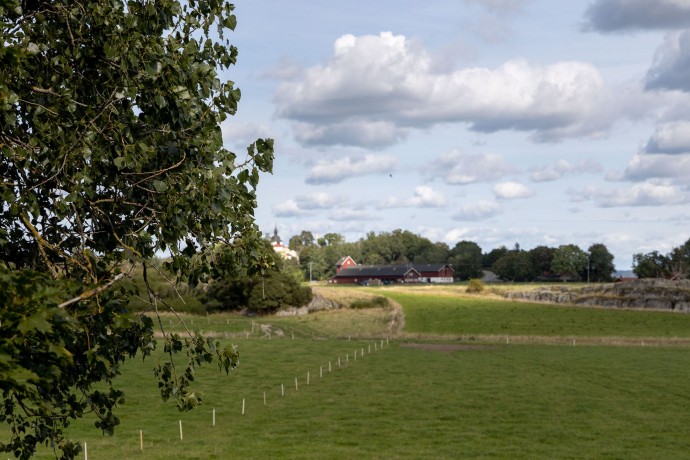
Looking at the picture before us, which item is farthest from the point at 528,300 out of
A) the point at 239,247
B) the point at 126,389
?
the point at 239,247

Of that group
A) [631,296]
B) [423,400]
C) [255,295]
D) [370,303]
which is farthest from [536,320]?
[423,400]

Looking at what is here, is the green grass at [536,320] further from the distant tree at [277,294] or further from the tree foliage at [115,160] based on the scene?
the tree foliage at [115,160]

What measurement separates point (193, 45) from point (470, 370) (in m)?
64.5

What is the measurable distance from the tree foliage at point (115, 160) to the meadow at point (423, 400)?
89.8 feet

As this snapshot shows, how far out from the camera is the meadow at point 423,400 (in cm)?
4241

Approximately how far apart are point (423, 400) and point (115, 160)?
160 ft

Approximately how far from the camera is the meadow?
139ft

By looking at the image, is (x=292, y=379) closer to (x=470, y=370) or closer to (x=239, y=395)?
(x=239, y=395)

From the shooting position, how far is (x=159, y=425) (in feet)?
159

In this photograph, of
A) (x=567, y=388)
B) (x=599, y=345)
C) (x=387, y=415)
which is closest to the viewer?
(x=387, y=415)

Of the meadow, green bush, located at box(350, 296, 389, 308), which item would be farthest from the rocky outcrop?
green bush, located at box(350, 296, 389, 308)

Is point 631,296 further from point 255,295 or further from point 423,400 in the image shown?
point 423,400

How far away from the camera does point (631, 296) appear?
145500mm

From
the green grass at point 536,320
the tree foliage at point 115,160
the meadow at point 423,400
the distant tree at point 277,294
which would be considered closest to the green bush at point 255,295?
the distant tree at point 277,294
